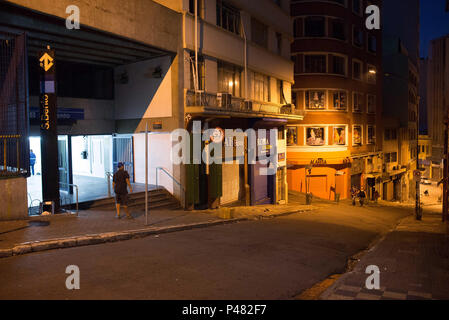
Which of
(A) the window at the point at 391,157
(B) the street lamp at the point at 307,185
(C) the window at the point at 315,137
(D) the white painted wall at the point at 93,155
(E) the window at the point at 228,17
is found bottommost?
(B) the street lamp at the point at 307,185

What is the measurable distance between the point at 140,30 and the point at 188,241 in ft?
28.8

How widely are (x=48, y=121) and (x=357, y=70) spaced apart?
3097cm

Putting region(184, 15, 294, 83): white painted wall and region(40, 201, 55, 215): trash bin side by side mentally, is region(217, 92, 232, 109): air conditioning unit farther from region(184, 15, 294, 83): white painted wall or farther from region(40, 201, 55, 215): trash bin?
region(40, 201, 55, 215): trash bin

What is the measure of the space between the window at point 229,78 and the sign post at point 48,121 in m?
8.87

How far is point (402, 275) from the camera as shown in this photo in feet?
23.7

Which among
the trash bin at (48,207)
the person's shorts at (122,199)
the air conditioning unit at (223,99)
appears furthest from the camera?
the air conditioning unit at (223,99)

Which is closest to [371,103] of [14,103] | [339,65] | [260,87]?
[339,65]

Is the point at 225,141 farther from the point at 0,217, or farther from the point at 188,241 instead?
the point at 0,217

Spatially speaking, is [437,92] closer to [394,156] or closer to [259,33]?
[394,156]

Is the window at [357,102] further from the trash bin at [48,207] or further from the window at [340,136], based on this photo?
the trash bin at [48,207]

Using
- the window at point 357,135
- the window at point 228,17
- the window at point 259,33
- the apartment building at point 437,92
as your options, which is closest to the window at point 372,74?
the window at point 357,135

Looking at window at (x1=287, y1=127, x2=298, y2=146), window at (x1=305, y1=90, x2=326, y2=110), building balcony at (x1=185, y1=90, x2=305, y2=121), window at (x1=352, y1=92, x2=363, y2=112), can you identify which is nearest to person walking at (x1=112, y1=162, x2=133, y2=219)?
building balcony at (x1=185, y1=90, x2=305, y2=121)

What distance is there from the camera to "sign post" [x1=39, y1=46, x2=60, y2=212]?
11.5 metres

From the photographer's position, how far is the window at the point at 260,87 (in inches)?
870
